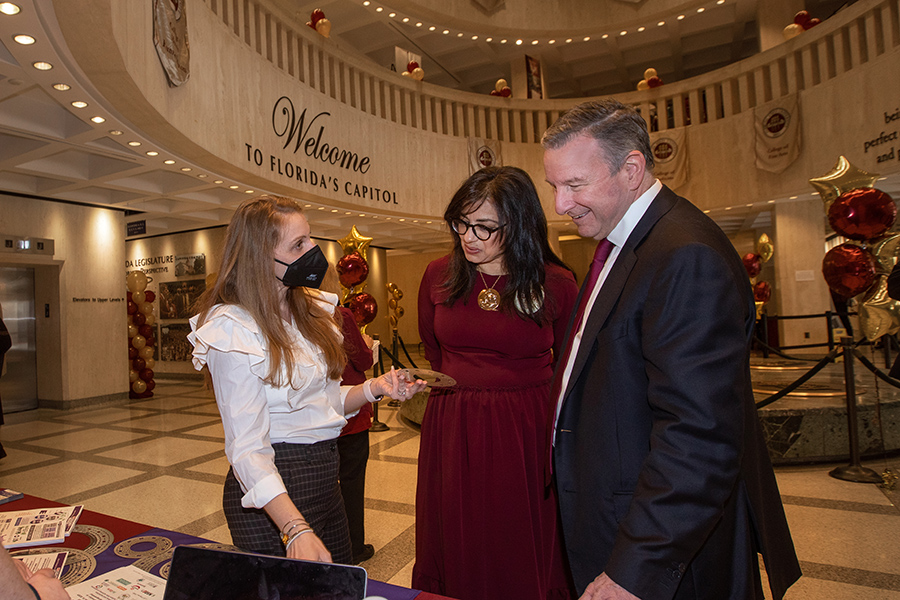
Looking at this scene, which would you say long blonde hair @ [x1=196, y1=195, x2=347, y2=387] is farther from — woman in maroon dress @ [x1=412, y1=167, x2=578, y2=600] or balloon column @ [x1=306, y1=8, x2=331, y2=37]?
balloon column @ [x1=306, y1=8, x2=331, y2=37]

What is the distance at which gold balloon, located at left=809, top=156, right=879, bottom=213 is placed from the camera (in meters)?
4.40

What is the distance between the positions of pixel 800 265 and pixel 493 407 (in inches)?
464

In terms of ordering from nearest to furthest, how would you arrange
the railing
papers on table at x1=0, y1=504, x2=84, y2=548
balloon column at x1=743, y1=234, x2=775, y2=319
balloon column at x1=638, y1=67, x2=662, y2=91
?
papers on table at x1=0, y1=504, x2=84, y2=548
the railing
balloon column at x1=743, y1=234, x2=775, y2=319
balloon column at x1=638, y1=67, x2=662, y2=91

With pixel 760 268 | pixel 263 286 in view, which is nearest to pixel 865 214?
pixel 263 286

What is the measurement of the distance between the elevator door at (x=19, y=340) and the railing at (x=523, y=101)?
539cm

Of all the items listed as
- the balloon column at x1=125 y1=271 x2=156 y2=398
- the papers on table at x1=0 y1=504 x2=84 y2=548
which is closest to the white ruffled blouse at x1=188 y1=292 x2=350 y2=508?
the papers on table at x1=0 y1=504 x2=84 y2=548

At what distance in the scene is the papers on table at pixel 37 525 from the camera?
1.39 metres

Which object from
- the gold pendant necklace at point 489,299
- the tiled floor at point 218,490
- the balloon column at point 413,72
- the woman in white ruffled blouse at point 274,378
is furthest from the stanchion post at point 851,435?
the balloon column at point 413,72

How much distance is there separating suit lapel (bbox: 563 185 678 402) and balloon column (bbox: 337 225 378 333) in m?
4.41

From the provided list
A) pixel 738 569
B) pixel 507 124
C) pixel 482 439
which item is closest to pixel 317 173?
pixel 507 124

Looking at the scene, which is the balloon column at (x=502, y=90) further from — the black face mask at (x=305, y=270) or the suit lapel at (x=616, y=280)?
the suit lapel at (x=616, y=280)

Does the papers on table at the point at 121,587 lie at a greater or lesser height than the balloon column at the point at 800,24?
lesser

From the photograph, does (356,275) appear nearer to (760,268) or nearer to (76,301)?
(76,301)

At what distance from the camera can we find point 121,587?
1152 mm
